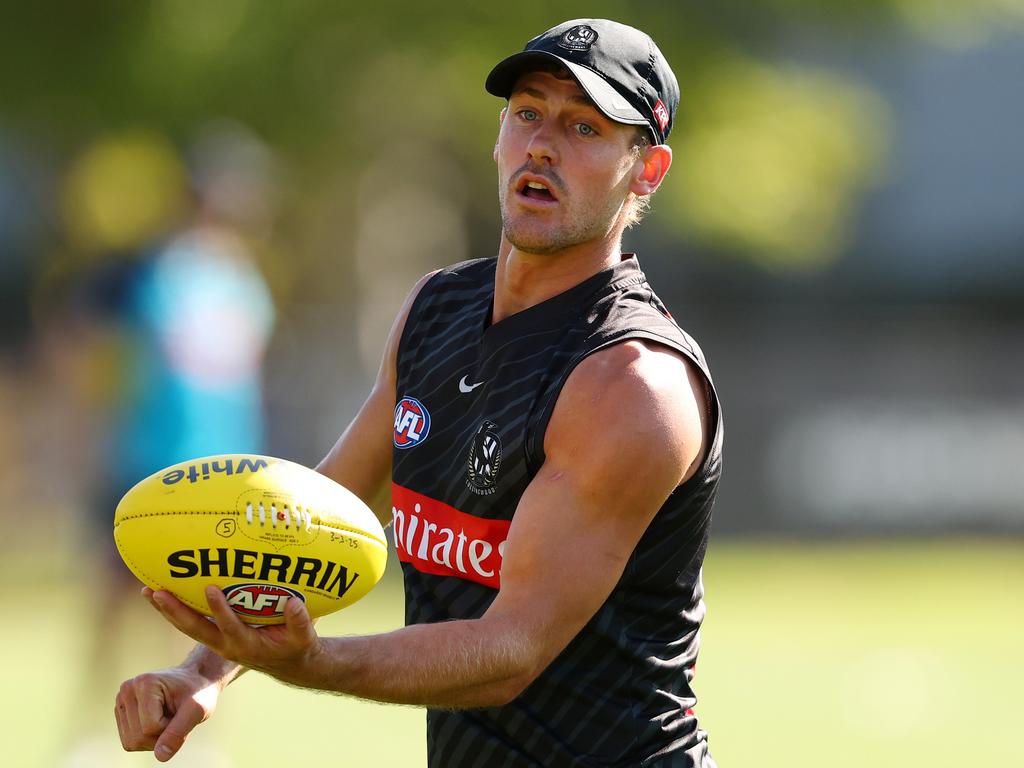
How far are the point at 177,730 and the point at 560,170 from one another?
65.7 inches

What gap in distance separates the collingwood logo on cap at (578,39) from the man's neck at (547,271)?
0.51 metres

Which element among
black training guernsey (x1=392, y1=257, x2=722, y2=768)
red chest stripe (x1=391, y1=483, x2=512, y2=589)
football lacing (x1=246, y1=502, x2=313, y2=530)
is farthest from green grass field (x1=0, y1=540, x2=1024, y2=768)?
football lacing (x1=246, y1=502, x2=313, y2=530)

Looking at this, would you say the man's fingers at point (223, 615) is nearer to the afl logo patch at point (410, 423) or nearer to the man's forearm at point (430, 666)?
the man's forearm at point (430, 666)

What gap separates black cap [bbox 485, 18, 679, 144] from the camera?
4.12 m

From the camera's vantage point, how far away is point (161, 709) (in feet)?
12.5

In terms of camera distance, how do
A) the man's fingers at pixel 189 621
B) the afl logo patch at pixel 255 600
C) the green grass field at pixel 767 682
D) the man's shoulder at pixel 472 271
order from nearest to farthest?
1. the man's fingers at pixel 189 621
2. the afl logo patch at pixel 255 600
3. the man's shoulder at pixel 472 271
4. the green grass field at pixel 767 682

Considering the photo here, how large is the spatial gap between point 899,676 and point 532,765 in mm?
7055

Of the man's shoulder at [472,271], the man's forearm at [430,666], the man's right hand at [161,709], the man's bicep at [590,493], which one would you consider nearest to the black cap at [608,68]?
the man's shoulder at [472,271]

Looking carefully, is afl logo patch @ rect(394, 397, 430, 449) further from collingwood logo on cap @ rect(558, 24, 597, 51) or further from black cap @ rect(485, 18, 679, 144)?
collingwood logo on cap @ rect(558, 24, 597, 51)

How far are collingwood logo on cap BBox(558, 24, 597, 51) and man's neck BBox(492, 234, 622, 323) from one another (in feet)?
1.68

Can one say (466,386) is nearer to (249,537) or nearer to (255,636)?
(249,537)

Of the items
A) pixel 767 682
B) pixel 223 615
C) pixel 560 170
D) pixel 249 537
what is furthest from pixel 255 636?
pixel 767 682

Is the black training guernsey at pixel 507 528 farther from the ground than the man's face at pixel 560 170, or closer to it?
closer to it

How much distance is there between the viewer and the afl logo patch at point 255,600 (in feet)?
11.8
